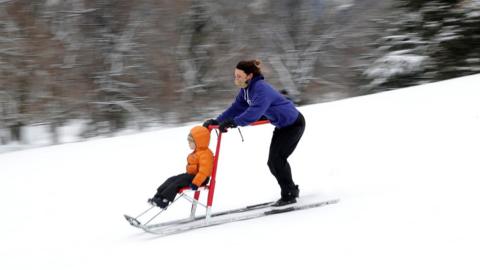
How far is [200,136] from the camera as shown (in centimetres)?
581

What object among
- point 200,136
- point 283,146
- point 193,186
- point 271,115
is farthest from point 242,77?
point 193,186

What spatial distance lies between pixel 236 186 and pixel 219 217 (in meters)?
1.52

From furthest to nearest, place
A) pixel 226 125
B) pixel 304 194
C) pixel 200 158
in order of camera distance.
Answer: pixel 304 194
pixel 200 158
pixel 226 125

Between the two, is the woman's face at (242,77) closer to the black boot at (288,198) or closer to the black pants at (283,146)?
the black pants at (283,146)

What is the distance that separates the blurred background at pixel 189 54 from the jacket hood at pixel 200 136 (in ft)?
32.7

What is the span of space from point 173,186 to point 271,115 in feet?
4.06

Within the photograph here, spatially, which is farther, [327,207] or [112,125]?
[112,125]

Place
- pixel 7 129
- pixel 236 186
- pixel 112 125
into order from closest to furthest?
1. pixel 236 186
2. pixel 7 129
3. pixel 112 125

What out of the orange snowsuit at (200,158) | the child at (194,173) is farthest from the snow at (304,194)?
the orange snowsuit at (200,158)

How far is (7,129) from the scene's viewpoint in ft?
49.2

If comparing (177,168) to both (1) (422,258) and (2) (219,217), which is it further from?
(1) (422,258)

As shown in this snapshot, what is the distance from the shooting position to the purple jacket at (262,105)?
5805 mm

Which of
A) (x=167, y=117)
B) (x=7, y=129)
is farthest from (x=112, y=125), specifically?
(x=7, y=129)

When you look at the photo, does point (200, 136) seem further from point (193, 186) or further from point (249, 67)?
point (249, 67)
